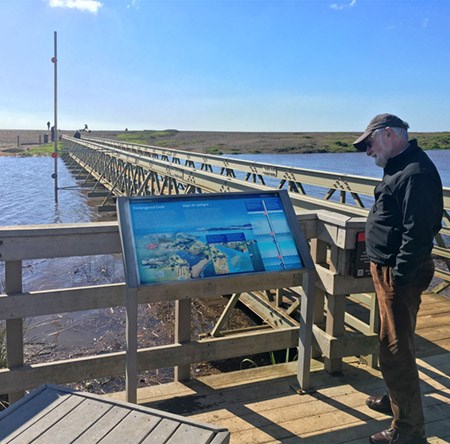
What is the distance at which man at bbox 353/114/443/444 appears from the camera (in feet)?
8.10

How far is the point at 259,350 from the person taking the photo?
3555mm

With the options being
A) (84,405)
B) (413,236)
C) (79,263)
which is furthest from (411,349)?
(79,263)

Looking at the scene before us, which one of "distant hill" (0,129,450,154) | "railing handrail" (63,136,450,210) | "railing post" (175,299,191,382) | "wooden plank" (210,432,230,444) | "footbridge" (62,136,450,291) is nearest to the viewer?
"wooden plank" (210,432,230,444)

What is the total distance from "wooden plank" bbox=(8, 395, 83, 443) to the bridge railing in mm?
724

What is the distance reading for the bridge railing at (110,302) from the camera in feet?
9.31

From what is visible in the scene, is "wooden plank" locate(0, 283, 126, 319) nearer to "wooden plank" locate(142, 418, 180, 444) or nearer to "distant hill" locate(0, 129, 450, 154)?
"wooden plank" locate(142, 418, 180, 444)

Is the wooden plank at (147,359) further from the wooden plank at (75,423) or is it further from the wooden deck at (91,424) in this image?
the wooden plank at (75,423)

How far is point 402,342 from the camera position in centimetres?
272

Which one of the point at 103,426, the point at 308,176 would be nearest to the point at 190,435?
the point at 103,426

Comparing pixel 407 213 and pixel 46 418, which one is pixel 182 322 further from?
pixel 407 213

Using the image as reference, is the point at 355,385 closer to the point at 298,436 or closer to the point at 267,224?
the point at 298,436

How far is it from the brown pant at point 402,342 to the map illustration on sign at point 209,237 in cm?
63

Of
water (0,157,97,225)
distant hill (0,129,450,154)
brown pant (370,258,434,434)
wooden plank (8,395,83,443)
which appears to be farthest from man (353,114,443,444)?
distant hill (0,129,450,154)

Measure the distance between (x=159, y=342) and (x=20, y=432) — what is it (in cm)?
400
